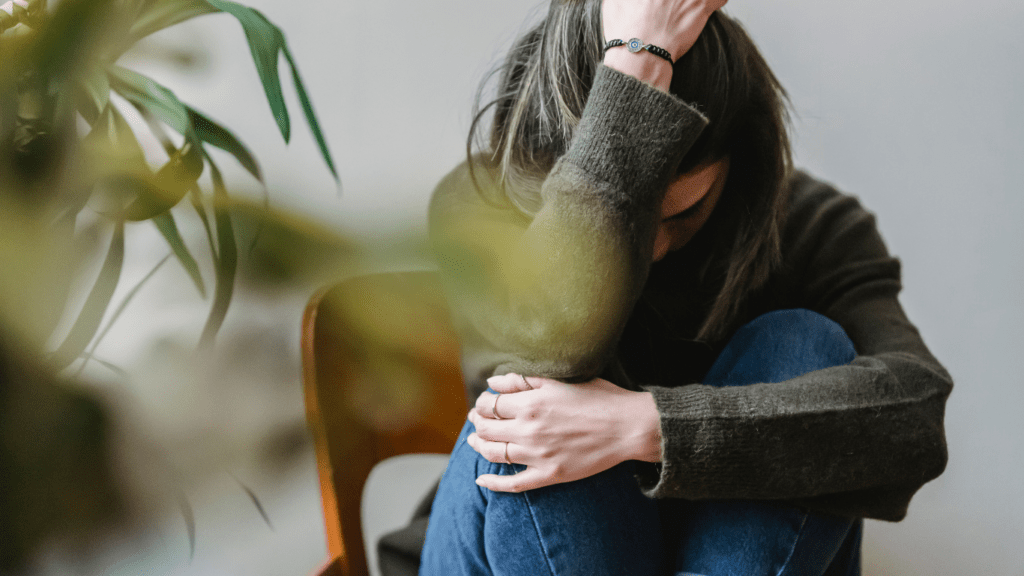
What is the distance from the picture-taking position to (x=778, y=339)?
0.61m

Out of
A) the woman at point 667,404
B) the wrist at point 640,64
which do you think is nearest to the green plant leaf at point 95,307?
the woman at point 667,404

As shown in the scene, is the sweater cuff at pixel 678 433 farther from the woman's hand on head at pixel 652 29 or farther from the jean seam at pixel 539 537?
the woman's hand on head at pixel 652 29

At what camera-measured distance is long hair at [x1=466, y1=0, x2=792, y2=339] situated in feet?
1.72

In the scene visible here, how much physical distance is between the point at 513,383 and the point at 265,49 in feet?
1.44

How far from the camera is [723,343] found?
2.50 ft

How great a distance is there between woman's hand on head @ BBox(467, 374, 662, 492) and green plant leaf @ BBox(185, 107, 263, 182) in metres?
0.42

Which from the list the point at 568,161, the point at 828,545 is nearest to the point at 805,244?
the point at 828,545

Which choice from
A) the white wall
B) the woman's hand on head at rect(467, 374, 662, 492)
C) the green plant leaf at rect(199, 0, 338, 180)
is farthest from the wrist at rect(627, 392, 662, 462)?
the green plant leaf at rect(199, 0, 338, 180)

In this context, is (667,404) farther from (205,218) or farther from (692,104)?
(205,218)

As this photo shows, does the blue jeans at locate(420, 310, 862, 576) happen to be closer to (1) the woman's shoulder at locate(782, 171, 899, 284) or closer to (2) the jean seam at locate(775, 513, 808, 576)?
(2) the jean seam at locate(775, 513, 808, 576)

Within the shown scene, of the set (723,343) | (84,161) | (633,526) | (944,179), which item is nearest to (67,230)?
(84,161)

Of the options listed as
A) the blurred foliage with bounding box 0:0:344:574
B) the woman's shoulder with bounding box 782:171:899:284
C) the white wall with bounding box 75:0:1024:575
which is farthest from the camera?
the white wall with bounding box 75:0:1024:575

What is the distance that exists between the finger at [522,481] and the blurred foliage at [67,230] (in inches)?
17.2

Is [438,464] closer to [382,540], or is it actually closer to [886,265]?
[382,540]
